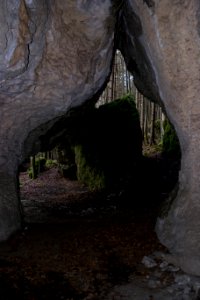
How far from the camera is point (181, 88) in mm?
5660

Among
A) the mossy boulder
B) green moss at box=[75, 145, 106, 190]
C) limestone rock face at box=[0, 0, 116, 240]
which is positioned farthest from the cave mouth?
green moss at box=[75, 145, 106, 190]

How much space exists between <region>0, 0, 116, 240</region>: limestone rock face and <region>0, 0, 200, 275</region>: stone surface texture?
16 mm

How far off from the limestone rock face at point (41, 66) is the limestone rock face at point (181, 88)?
87cm

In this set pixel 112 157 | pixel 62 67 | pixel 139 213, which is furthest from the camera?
pixel 112 157

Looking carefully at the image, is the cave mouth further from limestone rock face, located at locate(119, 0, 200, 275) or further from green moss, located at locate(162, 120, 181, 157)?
green moss, located at locate(162, 120, 181, 157)

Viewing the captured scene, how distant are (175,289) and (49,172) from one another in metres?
13.7

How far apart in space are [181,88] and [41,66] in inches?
97.9

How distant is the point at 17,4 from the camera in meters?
4.73

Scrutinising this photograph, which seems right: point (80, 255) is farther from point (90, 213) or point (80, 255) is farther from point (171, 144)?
point (171, 144)

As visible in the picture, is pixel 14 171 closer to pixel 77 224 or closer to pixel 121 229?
pixel 77 224

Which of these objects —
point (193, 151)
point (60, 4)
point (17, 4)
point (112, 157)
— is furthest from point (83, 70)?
point (112, 157)

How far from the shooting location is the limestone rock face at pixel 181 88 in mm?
5219

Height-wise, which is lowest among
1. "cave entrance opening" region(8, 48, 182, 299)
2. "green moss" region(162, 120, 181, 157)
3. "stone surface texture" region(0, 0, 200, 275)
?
"cave entrance opening" region(8, 48, 182, 299)

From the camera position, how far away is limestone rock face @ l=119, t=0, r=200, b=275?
522 centimetres
